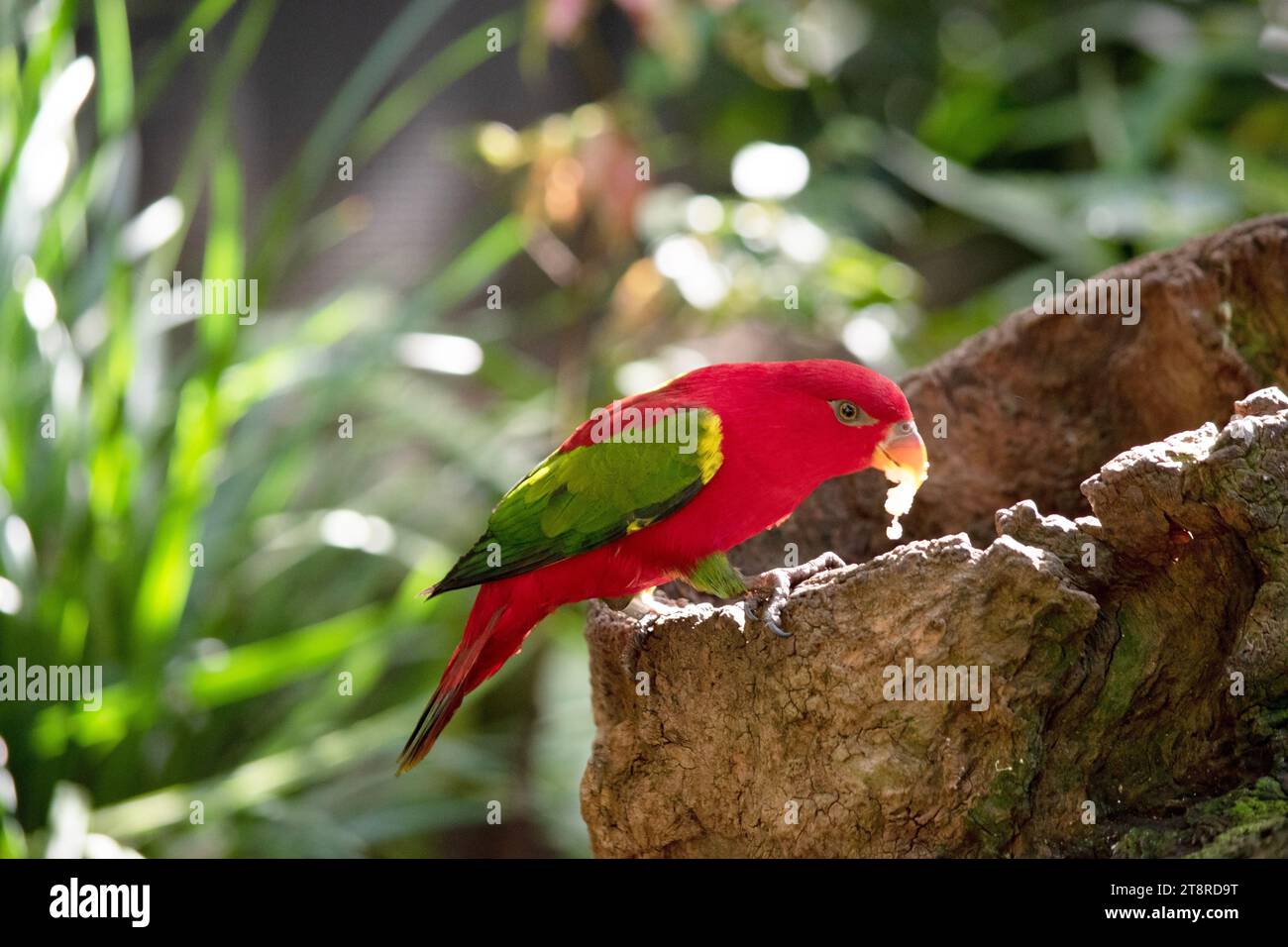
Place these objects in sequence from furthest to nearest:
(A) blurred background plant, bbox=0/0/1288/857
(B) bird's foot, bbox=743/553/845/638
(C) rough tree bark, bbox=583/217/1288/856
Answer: (A) blurred background plant, bbox=0/0/1288/857
(B) bird's foot, bbox=743/553/845/638
(C) rough tree bark, bbox=583/217/1288/856

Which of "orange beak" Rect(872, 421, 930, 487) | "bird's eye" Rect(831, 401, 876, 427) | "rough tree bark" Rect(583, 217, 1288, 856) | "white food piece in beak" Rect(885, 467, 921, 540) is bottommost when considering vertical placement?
"rough tree bark" Rect(583, 217, 1288, 856)

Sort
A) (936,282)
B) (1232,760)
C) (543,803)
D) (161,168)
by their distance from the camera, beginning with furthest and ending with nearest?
1. (936,282)
2. (161,168)
3. (543,803)
4. (1232,760)

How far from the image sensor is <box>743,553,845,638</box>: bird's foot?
1235mm

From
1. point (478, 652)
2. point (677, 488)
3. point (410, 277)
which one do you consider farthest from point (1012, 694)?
point (410, 277)

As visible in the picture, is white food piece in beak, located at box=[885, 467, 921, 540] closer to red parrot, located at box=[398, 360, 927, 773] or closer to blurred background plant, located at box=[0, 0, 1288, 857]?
red parrot, located at box=[398, 360, 927, 773]

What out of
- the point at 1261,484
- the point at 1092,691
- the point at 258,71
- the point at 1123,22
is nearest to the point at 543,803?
the point at 1092,691

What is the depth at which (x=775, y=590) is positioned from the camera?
1.26 m

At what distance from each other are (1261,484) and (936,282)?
2876mm

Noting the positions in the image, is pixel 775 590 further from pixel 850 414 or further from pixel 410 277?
pixel 410 277

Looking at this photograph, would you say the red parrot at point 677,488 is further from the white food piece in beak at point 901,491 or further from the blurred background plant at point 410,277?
the blurred background plant at point 410,277

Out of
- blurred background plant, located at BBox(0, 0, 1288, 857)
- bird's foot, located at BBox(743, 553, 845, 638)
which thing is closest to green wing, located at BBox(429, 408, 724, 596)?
bird's foot, located at BBox(743, 553, 845, 638)

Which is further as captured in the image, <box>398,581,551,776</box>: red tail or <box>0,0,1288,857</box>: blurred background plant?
<box>0,0,1288,857</box>: blurred background plant
